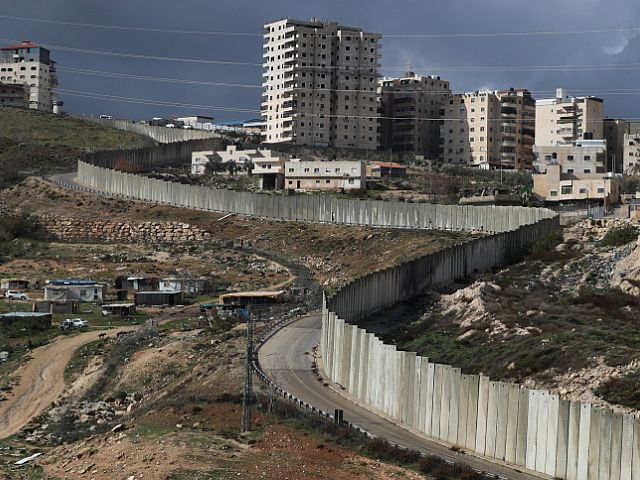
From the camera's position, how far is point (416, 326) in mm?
57656

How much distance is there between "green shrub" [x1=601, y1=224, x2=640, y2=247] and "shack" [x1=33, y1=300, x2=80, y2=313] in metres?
29.3

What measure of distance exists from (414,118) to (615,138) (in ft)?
85.1

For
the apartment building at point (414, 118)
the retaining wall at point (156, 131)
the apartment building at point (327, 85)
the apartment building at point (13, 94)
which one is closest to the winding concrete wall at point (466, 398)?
the retaining wall at point (156, 131)

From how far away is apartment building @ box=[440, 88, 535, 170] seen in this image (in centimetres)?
17612

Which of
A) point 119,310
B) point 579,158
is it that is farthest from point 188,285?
point 579,158

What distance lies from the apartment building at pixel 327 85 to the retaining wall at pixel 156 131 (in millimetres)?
16566

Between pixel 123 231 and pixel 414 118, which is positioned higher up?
pixel 414 118

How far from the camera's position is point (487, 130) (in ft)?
575

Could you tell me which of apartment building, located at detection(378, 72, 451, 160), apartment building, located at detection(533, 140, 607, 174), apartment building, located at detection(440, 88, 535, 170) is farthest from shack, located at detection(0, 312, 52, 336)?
apartment building, located at detection(378, 72, 451, 160)

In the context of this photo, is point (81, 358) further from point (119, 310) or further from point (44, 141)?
point (44, 141)

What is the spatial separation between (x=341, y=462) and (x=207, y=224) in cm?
6299

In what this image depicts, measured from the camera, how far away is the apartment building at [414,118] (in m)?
180

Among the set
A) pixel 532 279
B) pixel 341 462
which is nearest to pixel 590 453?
pixel 341 462

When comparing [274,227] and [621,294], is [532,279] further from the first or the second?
[274,227]
